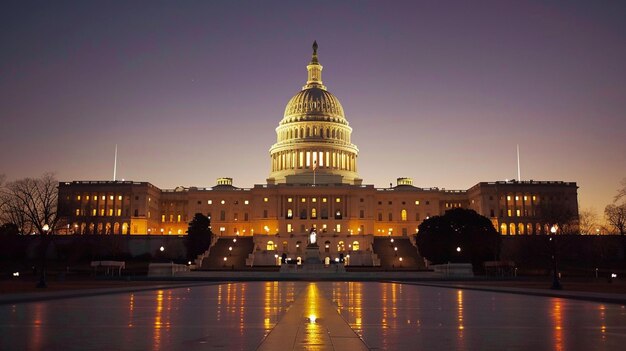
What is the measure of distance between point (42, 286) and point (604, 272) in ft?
213

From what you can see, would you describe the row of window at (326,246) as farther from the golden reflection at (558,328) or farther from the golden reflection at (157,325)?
the golden reflection at (558,328)

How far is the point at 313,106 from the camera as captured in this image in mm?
162375

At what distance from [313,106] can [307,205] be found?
33.4 m

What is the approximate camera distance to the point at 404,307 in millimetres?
24031

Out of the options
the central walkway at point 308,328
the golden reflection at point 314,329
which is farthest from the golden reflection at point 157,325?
the golden reflection at point 314,329

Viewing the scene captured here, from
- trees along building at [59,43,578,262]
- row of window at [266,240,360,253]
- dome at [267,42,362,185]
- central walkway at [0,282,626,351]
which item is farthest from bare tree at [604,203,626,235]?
central walkway at [0,282,626,351]

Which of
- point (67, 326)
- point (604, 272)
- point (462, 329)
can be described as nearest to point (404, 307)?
point (462, 329)

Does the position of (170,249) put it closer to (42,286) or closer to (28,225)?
(28,225)

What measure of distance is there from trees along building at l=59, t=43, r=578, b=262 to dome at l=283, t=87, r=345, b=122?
7265mm

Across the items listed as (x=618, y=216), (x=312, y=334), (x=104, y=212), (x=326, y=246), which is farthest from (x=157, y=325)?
(x=104, y=212)

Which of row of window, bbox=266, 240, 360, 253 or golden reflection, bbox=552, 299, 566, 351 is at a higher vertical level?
row of window, bbox=266, 240, 360, 253

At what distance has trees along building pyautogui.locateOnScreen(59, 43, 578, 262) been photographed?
436 ft

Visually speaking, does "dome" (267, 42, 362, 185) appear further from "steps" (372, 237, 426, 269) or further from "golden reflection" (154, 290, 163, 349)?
"golden reflection" (154, 290, 163, 349)

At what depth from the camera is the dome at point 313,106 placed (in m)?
161
